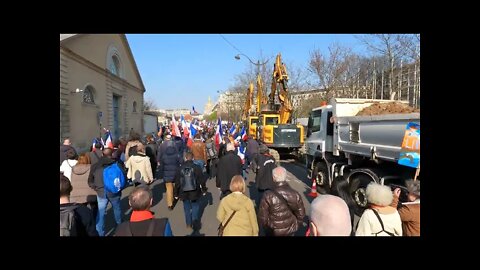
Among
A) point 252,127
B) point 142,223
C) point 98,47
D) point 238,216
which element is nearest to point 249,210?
point 238,216

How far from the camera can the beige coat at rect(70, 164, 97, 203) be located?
4617 mm

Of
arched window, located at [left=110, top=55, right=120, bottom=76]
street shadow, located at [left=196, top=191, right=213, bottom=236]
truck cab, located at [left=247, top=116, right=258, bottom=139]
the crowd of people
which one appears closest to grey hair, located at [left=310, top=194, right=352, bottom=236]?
the crowd of people

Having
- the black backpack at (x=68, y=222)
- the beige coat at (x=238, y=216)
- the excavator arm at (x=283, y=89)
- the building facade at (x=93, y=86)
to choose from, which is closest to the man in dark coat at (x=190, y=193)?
the beige coat at (x=238, y=216)

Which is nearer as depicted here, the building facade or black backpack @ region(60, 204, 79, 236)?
black backpack @ region(60, 204, 79, 236)

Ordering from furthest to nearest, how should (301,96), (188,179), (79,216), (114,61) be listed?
1. (301,96)
2. (114,61)
3. (188,179)
4. (79,216)

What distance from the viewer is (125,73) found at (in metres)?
28.8

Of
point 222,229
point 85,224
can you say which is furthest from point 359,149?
point 85,224

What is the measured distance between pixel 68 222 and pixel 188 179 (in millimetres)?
2674

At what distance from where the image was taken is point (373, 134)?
553 cm

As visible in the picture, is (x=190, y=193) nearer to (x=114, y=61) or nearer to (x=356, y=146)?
(x=356, y=146)

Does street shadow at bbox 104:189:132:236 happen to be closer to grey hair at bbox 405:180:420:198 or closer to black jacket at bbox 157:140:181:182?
black jacket at bbox 157:140:181:182

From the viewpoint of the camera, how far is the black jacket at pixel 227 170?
5664 mm

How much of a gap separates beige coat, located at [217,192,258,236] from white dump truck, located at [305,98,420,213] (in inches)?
128
